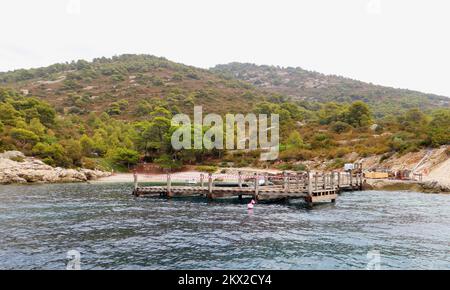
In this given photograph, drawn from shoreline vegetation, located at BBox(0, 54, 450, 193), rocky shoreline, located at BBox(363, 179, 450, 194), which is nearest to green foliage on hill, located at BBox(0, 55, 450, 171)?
shoreline vegetation, located at BBox(0, 54, 450, 193)

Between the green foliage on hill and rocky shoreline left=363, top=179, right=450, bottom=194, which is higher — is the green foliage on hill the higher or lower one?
the higher one

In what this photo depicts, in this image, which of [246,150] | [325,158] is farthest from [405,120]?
[246,150]

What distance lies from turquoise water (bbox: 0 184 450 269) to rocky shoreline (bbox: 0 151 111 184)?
24960 millimetres

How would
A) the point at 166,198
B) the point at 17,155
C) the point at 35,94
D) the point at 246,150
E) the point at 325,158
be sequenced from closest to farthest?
the point at 166,198 < the point at 17,155 < the point at 325,158 < the point at 246,150 < the point at 35,94

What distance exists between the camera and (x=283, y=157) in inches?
3406

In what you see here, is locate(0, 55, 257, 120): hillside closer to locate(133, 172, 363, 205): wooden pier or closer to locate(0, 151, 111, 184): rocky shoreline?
locate(0, 151, 111, 184): rocky shoreline

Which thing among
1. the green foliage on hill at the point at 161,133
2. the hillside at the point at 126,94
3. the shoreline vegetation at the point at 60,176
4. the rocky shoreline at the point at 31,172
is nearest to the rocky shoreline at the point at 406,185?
the shoreline vegetation at the point at 60,176

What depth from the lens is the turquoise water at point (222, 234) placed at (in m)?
18.6

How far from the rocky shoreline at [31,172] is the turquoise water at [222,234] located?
81.9ft

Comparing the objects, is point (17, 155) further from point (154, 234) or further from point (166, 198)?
point (154, 234)

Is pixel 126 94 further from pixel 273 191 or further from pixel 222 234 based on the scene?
pixel 222 234

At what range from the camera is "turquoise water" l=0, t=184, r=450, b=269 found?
60.9 ft

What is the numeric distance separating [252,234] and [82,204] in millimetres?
21641

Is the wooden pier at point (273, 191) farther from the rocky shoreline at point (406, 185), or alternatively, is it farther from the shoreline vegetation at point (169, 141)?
the rocky shoreline at point (406, 185)
